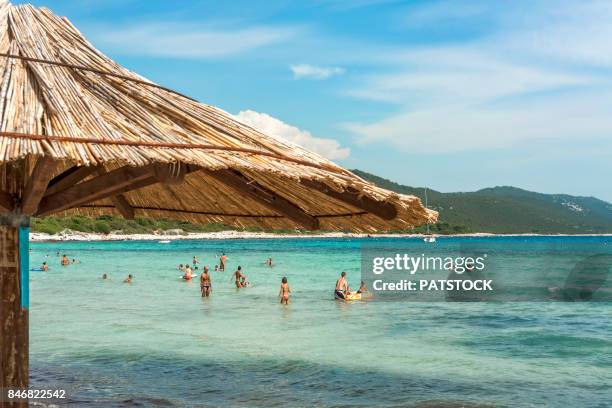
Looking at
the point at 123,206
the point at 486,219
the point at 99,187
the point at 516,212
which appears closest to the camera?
the point at 99,187

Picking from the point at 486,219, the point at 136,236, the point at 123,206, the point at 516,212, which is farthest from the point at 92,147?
the point at 516,212

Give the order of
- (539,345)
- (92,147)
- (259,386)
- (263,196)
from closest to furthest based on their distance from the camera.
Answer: (92,147)
(263,196)
(259,386)
(539,345)

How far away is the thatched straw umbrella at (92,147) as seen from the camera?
Result: 3.34 metres

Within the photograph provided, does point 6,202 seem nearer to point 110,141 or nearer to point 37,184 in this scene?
point 37,184

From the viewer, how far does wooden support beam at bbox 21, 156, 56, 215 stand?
3.37m

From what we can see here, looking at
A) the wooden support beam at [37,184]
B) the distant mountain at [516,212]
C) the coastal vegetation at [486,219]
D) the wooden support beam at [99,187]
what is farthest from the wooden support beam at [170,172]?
the distant mountain at [516,212]

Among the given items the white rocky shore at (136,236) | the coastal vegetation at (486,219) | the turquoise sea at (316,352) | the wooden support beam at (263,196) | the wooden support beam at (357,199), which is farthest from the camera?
the coastal vegetation at (486,219)

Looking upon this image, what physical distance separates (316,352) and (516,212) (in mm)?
127507

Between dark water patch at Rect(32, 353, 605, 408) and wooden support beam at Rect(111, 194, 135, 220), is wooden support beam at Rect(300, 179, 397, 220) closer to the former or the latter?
wooden support beam at Rect(111, 194, 135, 220)

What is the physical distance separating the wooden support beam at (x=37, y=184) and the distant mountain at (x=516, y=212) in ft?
282

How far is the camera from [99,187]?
4027 mm

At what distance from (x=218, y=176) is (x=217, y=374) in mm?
5475

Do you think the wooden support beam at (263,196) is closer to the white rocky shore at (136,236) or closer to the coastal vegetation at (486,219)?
the white rocky shore at (136,236)

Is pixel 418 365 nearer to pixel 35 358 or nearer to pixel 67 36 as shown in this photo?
pixel 35 358
